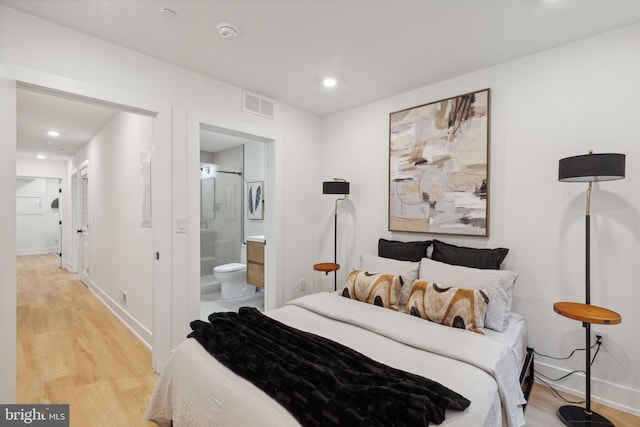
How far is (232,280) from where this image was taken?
4.36 m

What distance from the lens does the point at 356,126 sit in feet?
11.3

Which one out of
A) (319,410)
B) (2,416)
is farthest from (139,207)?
(319,410)

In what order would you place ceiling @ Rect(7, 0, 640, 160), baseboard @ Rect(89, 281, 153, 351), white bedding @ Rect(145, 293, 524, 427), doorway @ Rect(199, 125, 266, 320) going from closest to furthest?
white bedding @ Rect(145, 293, 524, 427)
ceiling @ Rect(7, 0, 640, 160)
baseboard @ Rect(89, 281, 153, 351)
doorway @ Rect(199, 125, 266, 320)

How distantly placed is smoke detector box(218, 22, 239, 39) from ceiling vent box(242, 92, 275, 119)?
91 centimetres

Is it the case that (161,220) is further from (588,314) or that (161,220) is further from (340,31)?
(588,314)

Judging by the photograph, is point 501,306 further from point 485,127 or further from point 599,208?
point 485,127

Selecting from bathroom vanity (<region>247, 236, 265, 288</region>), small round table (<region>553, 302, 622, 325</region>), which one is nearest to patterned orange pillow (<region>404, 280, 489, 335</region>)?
small round table (<region>553, 302, 622, 325</region>)

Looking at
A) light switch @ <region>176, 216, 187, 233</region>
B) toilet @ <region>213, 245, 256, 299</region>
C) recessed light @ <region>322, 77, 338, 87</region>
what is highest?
recessed light @ <region>322, 77, 338, 87</region>

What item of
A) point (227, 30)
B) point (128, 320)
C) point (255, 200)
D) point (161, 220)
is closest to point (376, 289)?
point (161, 220)

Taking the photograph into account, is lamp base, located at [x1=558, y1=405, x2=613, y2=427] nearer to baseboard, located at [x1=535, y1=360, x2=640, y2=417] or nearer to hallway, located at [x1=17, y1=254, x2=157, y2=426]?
baseboard, located at [x1=535, y1=360, x2=640, y2=417]

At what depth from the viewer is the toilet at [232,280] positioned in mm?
4309

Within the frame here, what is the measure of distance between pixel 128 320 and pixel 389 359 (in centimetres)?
318

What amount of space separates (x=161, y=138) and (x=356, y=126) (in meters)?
2.07

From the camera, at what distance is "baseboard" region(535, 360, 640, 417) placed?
6.33 ft
